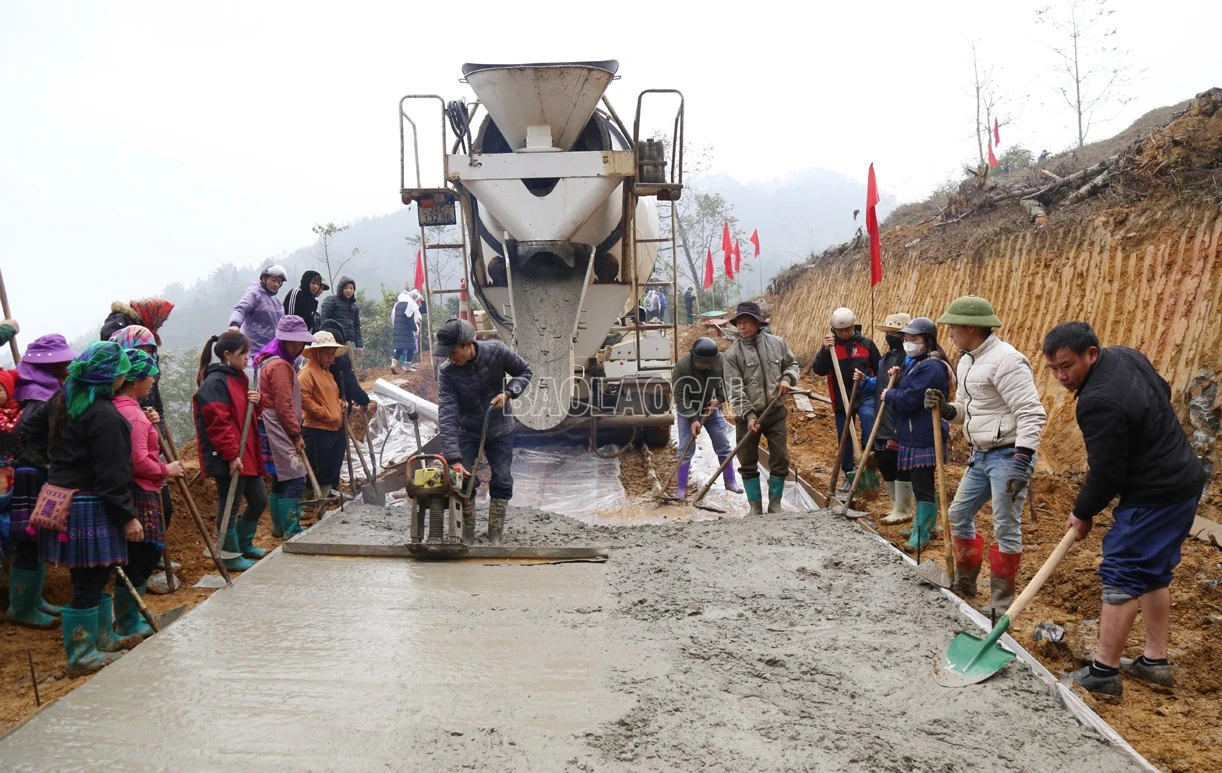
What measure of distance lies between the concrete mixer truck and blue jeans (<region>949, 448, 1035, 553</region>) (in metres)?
3.73

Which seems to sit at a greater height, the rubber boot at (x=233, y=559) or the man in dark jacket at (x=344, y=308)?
Result: the man in dark jacket at (x=344, y=308)

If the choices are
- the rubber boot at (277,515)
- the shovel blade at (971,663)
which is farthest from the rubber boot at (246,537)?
the shovel blade at (971,663)

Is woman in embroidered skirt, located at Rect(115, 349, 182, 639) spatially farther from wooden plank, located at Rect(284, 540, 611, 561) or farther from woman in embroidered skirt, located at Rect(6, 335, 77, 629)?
wooden plank, located at Rect(284, 540, 611, 561)

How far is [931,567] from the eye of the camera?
382 centimetres

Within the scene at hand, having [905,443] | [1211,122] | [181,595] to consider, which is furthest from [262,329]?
[1211,122]

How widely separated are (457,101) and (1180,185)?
6.60 m

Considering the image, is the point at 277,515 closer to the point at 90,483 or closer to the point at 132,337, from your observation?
the point at 132,337

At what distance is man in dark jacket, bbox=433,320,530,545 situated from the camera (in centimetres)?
482

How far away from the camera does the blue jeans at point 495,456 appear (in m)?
4.98

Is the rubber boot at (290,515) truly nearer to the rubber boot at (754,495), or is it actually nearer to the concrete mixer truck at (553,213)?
the concrete mixer truck at (553,213)

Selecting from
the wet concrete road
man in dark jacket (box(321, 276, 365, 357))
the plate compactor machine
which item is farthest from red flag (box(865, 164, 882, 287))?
man in dark jacket (box(321, 276, 365, 357))

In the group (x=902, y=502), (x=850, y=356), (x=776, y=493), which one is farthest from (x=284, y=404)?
(x=902, y=502)

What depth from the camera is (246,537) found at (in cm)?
495

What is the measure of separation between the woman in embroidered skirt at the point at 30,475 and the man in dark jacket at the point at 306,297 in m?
2.85
